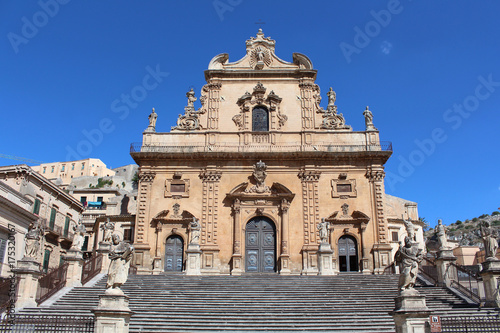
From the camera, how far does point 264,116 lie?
29703 millimetres

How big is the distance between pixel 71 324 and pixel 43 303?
16.5ft

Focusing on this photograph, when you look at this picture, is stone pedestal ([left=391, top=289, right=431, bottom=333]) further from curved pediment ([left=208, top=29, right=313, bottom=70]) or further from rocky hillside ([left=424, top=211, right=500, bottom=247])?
rocky hillside ([left=424, top=211, right=500, bottom=247])

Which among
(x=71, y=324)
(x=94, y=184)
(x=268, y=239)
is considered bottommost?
(x=71, y=324)

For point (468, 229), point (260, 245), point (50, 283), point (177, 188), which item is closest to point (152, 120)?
point (177, 188)

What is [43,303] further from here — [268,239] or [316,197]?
[316,197]

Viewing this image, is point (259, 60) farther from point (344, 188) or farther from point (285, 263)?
point (285, 263)

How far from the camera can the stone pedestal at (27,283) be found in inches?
695

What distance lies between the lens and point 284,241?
86.8ft

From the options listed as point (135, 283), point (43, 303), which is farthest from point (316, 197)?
point (43, 303)

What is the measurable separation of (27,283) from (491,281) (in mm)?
18521

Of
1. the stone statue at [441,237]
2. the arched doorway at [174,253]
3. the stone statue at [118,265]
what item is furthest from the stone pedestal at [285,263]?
the stone statue at [118,265]

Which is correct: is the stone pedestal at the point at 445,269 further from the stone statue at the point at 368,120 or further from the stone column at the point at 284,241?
the stone statue at the point at 368,120

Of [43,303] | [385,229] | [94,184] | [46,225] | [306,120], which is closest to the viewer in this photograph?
[43,303]

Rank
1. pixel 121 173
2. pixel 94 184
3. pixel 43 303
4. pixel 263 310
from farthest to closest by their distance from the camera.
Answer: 1. pixel 121 173
2. pixel 94 184
3. pixel 43 303
4. pixel 263 310
